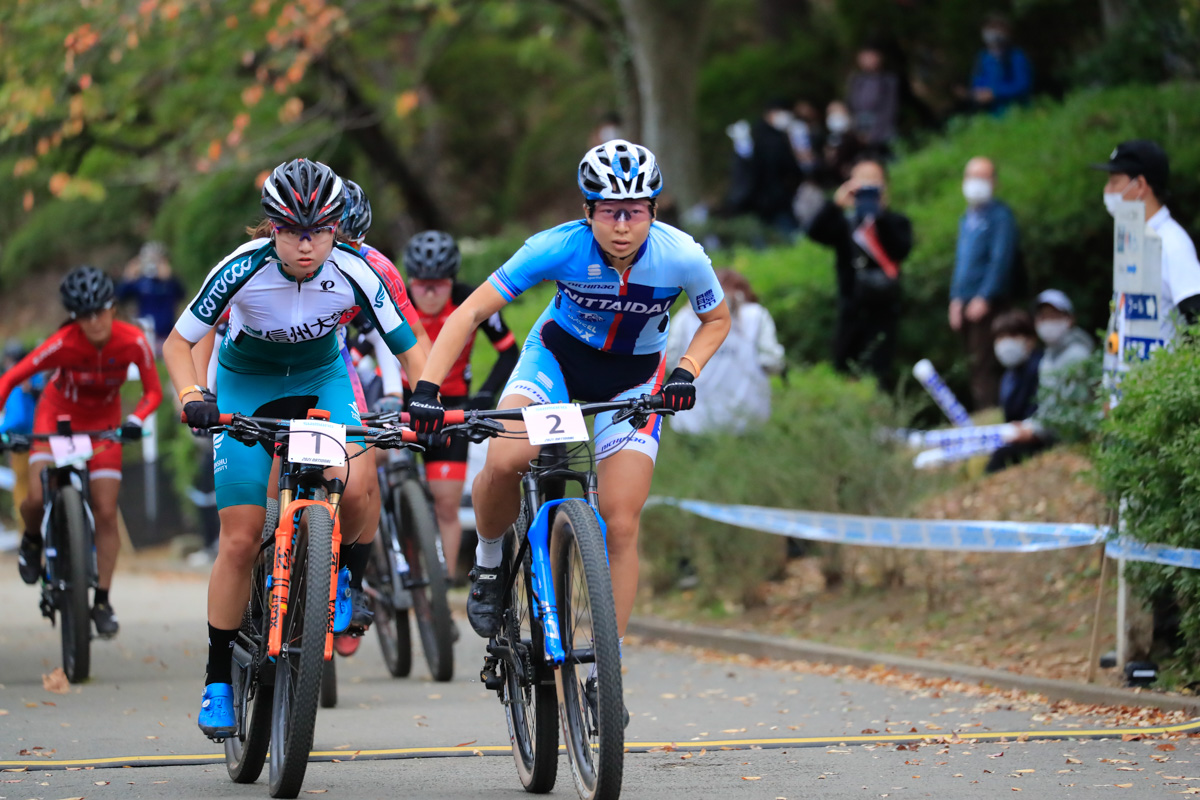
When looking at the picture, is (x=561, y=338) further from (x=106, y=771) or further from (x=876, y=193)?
(x=876, y=193)

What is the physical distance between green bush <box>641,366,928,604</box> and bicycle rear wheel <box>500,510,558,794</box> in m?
5.08

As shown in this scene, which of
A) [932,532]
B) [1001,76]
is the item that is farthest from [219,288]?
[1001,76]

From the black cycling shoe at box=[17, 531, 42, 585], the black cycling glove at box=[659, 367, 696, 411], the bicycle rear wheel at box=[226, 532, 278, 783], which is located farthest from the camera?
the black cycling shoe at box=[17, 531, 42, 585]

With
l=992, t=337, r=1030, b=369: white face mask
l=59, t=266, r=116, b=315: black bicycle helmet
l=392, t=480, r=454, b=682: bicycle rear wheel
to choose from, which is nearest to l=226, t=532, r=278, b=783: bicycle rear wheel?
l=392, t=480, r=454, b=682: bicycle rear wheel

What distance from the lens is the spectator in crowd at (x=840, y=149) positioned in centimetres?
1945

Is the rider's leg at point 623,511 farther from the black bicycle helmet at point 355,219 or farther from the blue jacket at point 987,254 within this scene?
the blue jacket at point 987,254

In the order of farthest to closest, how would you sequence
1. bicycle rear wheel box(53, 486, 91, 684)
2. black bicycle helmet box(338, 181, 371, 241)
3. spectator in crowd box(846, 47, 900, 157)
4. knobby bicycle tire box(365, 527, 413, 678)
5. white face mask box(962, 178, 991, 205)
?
spectator in crowd box(846, 47, 900, 157) < white face mask box(962, 178, 991, 205) < knobby bicycle tire box(365, 527, 413, 678) < bicycle rear wheel box(53, 486, 91, 684) < black bicycle helmet box(338, 181, 371, 241)

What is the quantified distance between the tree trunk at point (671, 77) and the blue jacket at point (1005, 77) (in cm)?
359

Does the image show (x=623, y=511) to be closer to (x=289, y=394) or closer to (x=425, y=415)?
(x=425, y=415)

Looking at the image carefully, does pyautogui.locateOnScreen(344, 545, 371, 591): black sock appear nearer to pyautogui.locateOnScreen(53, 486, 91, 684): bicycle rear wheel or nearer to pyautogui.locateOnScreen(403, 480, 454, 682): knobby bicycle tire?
pyautogui.locateOnScreen(403, 480, 454, 682): knobby bicycle tire

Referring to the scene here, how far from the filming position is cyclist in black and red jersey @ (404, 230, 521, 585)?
9.77m

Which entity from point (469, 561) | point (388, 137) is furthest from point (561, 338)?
point (388, 137)

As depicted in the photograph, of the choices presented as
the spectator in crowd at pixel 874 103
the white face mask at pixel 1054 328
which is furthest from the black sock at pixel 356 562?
the spectator in crowd at pixel 874 103

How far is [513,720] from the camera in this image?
20.8ft
